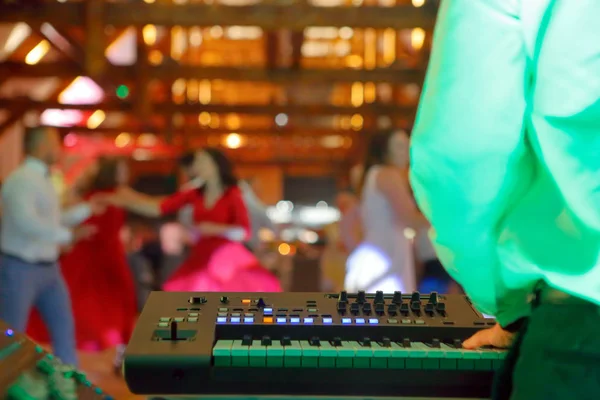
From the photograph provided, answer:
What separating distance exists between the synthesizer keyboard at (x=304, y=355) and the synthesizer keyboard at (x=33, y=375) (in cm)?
8

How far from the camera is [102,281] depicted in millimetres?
4754

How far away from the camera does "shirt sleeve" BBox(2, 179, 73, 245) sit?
3.25 m

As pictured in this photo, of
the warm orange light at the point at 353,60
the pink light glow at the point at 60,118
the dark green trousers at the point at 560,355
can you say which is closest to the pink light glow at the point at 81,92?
the pink light glow at the point at 60,118

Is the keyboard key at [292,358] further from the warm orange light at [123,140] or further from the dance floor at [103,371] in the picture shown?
the warm orange light at [123,140]

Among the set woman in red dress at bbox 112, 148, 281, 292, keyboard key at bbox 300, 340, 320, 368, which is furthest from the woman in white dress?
keyboard key at bbox 300, 340, 320, 368

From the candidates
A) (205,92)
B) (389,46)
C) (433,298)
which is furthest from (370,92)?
(433,298)

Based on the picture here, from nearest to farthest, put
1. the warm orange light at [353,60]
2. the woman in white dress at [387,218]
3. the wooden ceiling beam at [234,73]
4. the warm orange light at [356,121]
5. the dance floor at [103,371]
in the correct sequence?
the woman in white dress at [387,218]
the dance floor at [103,371]
the wooden ceiling beam at [234,73]
the warm orange light at [353,60]
the warm orange light at [356,121]

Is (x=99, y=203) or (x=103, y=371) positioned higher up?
(x=99, y=203)

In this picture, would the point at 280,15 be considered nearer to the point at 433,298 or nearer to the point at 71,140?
the point at 433,298

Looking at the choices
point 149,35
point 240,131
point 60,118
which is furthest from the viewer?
point 60,118

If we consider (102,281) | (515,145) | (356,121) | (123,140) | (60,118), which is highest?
(515,145)

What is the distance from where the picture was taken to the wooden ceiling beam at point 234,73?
801 cm

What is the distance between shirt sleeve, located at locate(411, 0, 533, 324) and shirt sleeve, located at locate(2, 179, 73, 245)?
2.59m

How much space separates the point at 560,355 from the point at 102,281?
4.19 m
